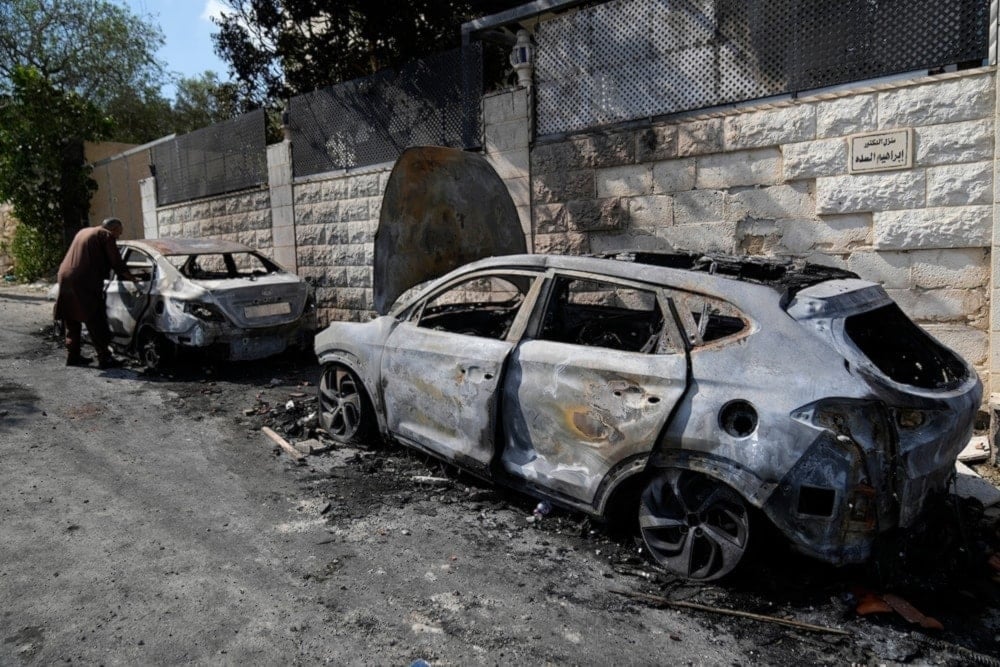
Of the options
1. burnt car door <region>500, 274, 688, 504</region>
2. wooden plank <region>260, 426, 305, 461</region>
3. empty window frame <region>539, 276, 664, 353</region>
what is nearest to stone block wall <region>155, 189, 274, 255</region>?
wooden plank <region>260, 426, 305, 461</region>

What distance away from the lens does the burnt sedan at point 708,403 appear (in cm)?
303

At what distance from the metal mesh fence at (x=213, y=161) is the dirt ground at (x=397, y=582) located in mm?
7981

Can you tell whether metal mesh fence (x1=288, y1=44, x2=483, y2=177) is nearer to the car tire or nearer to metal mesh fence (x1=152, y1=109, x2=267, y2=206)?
metal mesh fence (x1=152, y1=109, x2=267, y2=206)

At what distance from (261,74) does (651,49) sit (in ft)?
28.6

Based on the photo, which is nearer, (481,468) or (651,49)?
(481,468)

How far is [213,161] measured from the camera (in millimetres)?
13047

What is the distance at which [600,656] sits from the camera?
287cm

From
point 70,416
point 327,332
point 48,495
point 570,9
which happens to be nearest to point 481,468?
point 327,332

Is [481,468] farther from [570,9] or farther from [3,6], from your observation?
[3,6]

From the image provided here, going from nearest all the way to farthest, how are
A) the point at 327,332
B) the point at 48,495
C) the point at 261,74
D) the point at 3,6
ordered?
1. the point at 48,495
2. the point at 327,332
3. the point at 261,74
4. the point at 3,6

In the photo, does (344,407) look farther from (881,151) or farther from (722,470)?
(881,151)

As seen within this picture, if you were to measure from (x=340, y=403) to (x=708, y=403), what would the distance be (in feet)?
10.6

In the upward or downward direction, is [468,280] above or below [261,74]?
below

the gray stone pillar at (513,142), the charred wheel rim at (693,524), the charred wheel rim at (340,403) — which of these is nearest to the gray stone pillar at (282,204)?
the gray stone pillar at (513,142)
